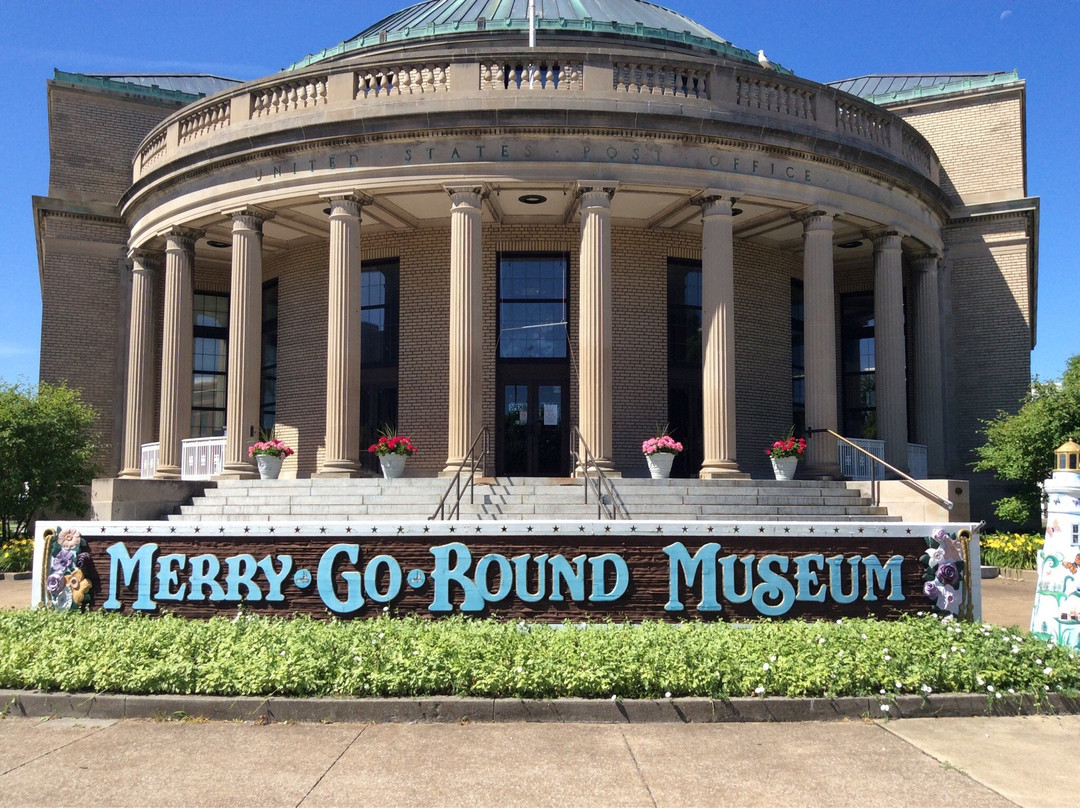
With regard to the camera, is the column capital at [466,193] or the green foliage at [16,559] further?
the green foliage at [16,559]

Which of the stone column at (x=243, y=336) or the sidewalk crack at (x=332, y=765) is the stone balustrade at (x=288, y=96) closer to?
the stone column at (x=243, y=336)

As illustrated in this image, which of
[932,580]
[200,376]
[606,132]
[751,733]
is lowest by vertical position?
[751,733]

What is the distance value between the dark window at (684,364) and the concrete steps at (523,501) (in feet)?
16.2

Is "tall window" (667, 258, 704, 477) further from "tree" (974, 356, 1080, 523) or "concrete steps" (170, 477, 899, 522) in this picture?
"tree" (974, 356, 1080, 523)

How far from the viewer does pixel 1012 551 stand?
18.6 metres

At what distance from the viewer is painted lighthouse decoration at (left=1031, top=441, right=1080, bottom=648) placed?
859 cm

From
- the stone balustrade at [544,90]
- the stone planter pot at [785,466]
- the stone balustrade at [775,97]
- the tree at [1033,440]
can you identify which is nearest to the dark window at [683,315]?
the stone planter pot at [785,466]

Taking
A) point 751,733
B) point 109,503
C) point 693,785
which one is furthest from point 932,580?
point 109,503

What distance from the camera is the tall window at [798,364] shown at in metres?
24.3

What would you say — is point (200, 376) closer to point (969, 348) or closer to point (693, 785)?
point (969, 348)

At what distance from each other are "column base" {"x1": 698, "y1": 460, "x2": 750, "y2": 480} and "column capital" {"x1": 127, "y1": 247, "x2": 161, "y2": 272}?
45.5ft

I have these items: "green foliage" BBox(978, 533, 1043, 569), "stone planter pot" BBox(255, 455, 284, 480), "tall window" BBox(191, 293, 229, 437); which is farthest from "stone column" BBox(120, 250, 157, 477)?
"green foliage" BBox(978, 533, 1043, 569)

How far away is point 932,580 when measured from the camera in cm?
977

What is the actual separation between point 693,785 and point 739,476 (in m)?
11.8
